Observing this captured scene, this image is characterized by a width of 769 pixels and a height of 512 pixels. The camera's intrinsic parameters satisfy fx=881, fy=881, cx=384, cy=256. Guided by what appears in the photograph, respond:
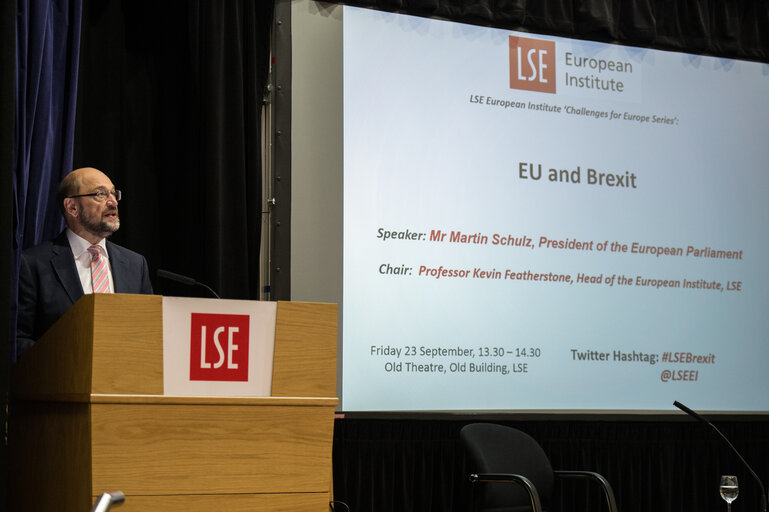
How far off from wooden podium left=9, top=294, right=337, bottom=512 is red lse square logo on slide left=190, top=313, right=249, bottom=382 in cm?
7

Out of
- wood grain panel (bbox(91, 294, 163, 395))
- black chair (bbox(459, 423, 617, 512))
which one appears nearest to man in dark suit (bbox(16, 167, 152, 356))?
wood grain panel (bbox(91, 294, 163, 395))

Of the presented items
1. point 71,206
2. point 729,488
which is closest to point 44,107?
point 71,206

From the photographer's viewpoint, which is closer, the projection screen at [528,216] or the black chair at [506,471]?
the black chair at [506,471]

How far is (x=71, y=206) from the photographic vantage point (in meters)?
3.20

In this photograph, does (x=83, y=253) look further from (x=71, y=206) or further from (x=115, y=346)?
(x=115, y=346)

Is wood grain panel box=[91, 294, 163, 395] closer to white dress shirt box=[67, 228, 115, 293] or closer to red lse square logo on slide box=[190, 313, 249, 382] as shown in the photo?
red lse square logo on slide box=[190, 313, 249, 382]

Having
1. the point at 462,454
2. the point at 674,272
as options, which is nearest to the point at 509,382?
the point at 462,454

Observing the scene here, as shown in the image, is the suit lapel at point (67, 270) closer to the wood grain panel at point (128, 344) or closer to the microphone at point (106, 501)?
the wood grain panel at point (128, 344)

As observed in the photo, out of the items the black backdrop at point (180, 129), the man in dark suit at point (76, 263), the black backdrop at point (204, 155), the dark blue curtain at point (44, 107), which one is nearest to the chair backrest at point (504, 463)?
the black backdrop at point (204, 155)

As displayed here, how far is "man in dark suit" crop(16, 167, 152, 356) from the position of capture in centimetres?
301

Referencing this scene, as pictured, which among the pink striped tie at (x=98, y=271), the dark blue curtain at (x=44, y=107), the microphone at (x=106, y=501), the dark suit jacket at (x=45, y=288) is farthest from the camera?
the dark blue curtain at (x=44, y=107)

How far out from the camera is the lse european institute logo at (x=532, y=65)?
184 inches

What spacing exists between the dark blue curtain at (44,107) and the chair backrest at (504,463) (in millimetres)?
2030

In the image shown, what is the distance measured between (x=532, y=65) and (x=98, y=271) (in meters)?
2.63
